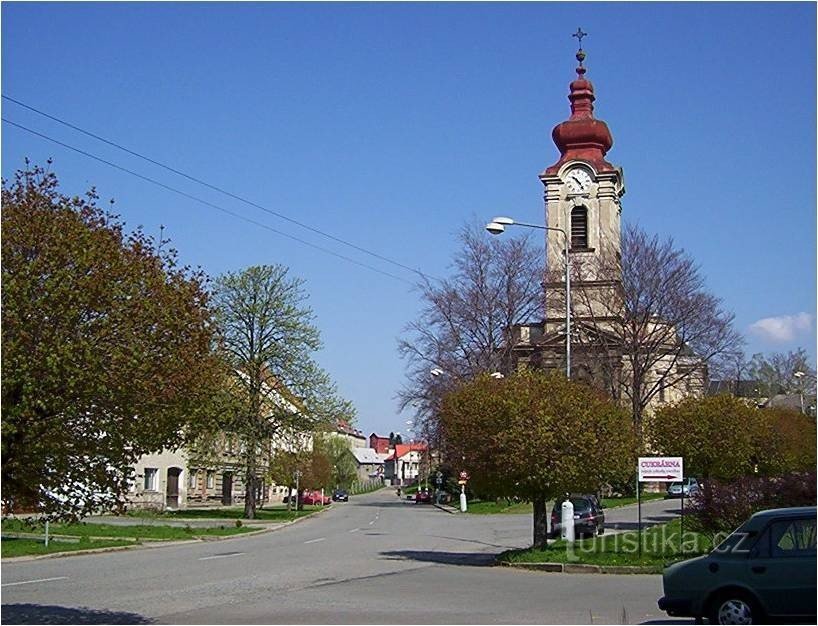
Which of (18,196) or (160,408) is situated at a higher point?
(18,196)

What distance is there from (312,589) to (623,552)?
8197mm

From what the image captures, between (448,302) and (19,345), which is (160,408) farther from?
(448,302)

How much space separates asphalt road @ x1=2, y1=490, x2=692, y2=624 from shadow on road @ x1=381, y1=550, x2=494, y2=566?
28 millimetres

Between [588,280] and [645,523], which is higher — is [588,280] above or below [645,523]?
above

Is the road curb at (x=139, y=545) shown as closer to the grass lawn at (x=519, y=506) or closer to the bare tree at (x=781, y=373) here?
the grass lawn at (x=519, y=506)

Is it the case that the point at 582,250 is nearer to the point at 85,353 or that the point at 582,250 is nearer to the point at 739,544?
the point at 739,544

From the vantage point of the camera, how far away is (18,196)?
1205 centimetres

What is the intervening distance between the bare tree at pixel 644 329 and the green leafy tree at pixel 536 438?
85.5 ft

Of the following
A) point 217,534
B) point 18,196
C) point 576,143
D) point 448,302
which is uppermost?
point 576,143

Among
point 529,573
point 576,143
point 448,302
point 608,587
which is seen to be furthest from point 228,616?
point 576,143

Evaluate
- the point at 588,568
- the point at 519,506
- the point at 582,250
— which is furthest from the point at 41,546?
the point at 582,250

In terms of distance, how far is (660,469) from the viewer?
23.4m

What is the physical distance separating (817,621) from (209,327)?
26.1 ft

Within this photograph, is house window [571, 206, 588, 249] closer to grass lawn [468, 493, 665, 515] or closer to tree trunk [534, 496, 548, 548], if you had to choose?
grass lawn [468, 493, 665, 515]
